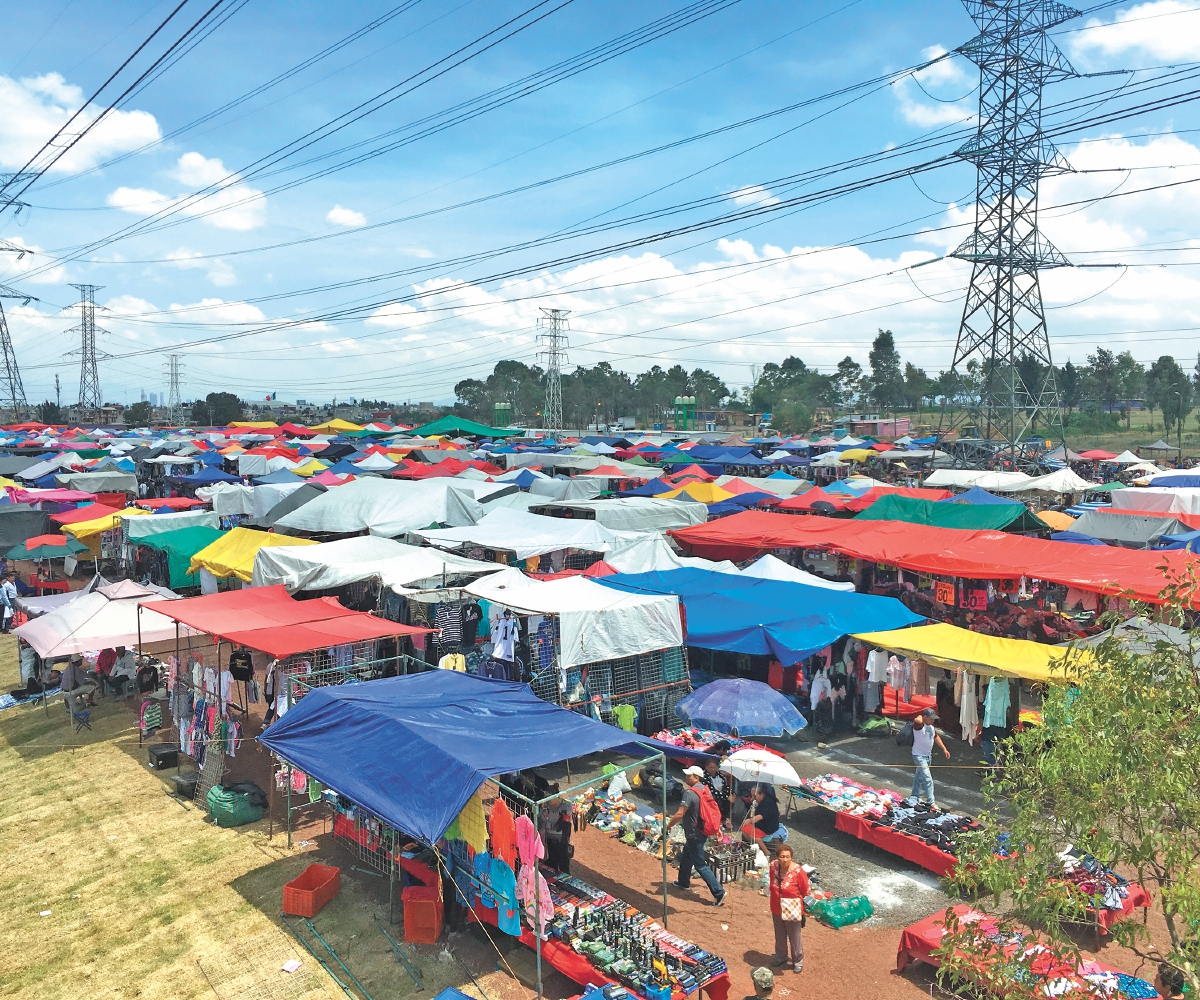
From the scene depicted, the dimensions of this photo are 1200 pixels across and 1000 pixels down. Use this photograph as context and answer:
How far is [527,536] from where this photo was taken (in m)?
19.3

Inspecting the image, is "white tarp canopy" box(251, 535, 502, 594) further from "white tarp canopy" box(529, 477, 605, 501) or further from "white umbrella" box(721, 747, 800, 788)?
"white tarp canopy" box(529, 477, 605, 501)

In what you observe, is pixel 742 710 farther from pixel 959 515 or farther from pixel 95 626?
pixel 959 515

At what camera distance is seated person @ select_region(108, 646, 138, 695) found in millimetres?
16562

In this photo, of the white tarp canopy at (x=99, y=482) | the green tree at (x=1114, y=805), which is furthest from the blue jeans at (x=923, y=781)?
the white tarp canopy at (x=99, y=482)

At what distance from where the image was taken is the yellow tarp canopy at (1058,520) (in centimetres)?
2375

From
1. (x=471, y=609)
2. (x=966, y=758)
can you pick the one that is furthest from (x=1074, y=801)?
(x=471, y=609)

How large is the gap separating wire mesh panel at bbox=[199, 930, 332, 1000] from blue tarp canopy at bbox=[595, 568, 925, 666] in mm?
7428

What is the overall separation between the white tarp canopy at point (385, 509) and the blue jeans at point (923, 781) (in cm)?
1397

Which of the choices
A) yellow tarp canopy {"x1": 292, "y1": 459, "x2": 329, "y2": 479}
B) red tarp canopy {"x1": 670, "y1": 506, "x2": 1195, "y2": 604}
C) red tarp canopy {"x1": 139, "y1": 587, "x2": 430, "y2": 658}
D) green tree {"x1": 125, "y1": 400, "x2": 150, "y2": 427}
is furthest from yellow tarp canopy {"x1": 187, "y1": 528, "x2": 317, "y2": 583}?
green tree {"x1": 125, "y1": 400, "x2": 150, "y2": 427}

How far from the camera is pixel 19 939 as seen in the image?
8.79 metres

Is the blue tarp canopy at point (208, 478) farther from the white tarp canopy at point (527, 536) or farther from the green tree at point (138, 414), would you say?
the green tree at point (138, 414)

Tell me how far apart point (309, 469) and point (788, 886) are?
1289 inches

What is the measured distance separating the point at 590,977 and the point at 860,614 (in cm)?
830

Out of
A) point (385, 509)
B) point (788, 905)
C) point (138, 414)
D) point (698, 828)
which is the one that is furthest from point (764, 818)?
point (138, 414)
